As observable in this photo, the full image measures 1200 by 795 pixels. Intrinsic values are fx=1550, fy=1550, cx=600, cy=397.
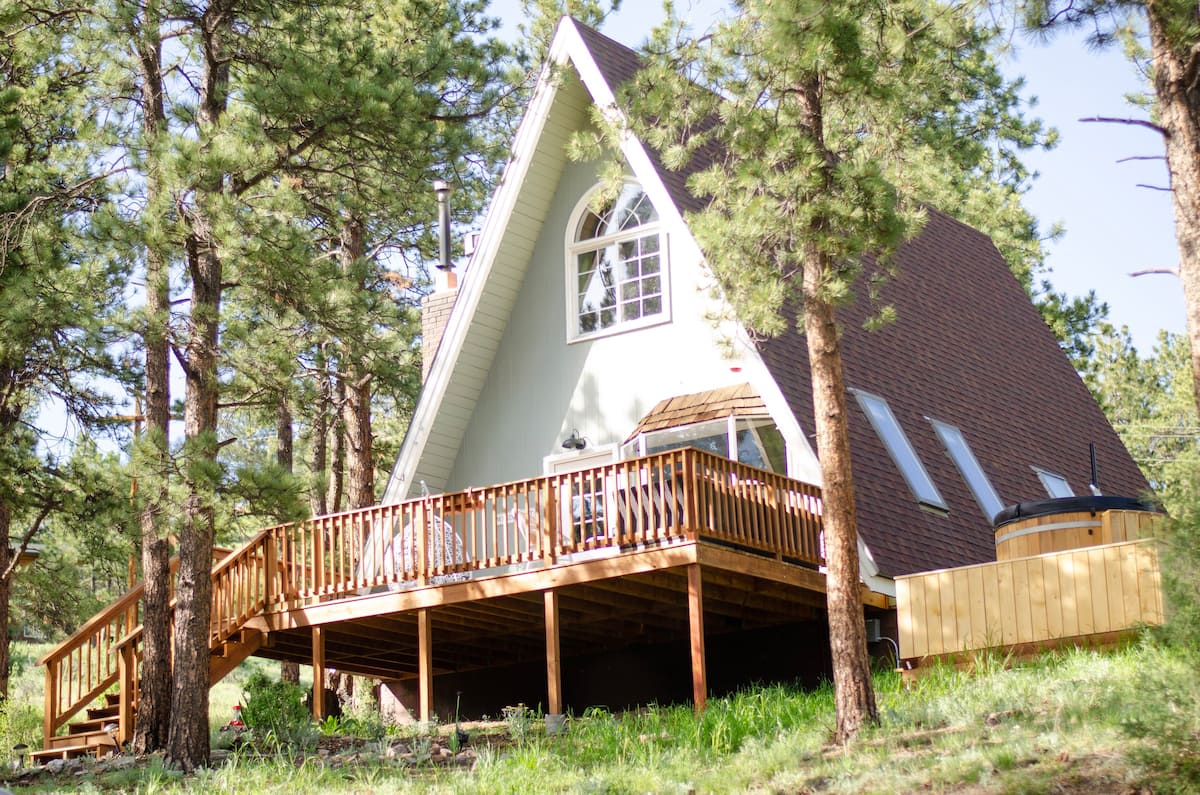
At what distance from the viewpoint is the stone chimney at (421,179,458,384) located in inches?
786

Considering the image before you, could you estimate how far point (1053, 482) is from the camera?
2111 centimetres

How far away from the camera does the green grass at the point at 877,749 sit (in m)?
9.60

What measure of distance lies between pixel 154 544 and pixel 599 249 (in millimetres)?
6274

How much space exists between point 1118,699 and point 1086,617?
2.95m

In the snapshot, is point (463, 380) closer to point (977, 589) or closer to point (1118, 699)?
point (977, 589)

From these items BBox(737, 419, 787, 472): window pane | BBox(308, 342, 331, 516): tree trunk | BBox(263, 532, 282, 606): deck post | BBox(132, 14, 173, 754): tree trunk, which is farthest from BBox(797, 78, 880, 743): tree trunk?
BBox(263, 532, 282, 606): deck post

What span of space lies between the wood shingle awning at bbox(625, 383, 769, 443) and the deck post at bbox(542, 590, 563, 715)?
2.60 metres

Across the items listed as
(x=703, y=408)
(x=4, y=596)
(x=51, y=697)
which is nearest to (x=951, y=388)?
(x=703, y=408)

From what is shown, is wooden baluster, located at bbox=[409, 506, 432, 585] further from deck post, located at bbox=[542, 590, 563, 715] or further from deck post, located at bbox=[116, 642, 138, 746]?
deck post, located at bbox=[116, 642, 138, 746]

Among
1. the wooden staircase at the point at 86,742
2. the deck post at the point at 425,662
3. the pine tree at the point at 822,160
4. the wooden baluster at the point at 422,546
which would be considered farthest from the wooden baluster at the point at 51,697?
the pine tree at the point at 822,160

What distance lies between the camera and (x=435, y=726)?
590 inches

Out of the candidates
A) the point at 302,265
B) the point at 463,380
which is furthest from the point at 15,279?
the point at 463,380

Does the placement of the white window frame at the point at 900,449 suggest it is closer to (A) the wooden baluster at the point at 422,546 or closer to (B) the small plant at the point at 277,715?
(A) the wooden baluster at the point at 422,546

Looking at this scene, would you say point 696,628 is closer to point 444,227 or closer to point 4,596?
point 444,227
